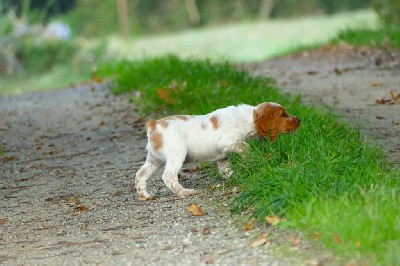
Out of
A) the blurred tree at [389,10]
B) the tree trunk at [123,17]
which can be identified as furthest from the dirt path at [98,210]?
the tree trunk at [123,17]

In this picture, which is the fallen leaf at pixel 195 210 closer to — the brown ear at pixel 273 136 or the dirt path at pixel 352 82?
the brown ear at pixel 273 136

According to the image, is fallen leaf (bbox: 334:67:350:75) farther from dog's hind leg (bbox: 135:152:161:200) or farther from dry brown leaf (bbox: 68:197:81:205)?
dry brown leaf (bbox: 68:197:81:205)

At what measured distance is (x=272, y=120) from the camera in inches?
235

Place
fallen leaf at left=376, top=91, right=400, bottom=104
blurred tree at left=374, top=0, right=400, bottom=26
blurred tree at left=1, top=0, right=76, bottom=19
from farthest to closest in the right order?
1. blurred tree at left=1, top=0, right=76, bottom=19
2. blurred tree at left=374, top=0, right=400, bottom=26
3. fallen leaf at left=376, top=91, right=400, bottom=104

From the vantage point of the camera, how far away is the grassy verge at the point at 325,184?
415 centimetres

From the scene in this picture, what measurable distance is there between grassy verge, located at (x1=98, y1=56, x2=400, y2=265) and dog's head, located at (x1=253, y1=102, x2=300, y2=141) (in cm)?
11

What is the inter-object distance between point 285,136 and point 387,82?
4.67 m

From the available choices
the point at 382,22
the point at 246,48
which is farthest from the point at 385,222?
the point at 246,48

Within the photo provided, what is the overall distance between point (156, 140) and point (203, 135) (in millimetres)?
367

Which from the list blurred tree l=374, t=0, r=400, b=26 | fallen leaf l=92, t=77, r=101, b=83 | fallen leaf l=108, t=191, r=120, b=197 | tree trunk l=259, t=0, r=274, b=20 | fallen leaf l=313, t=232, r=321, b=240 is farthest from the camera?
tree trunk l=259, t=0, r=274, b=20

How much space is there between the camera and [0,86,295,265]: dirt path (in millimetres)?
4738

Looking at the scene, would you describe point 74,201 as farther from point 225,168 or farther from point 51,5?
point 51,5

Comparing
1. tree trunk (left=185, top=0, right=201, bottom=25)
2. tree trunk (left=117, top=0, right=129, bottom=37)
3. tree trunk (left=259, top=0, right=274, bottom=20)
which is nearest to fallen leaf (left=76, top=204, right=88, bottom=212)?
tree trunk (left=117, top=0, right=129, bottom=37)

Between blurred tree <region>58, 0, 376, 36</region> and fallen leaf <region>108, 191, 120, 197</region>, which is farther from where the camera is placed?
blurred tree <region>58, 0, 376, 36</region>
